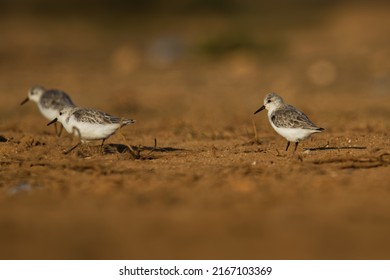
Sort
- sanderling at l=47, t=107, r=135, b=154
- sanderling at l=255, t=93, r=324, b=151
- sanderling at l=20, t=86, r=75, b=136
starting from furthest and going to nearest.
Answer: sanderling at l=20, t=86, r=75, b=136, sanderling at l=47, t=107, r=135, b=154, sanderling at l=255, t=93, r=324, b=151

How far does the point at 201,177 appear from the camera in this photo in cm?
884

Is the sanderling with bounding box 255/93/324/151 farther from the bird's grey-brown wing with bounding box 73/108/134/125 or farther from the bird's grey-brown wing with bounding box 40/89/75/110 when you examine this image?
the bird's grey-brown wing with bounding box 40/89/75/110

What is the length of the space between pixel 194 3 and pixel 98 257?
45.3 metres

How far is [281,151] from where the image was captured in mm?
10727

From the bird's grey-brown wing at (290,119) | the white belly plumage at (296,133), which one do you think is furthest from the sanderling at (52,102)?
the white belly plumage at (296,133)

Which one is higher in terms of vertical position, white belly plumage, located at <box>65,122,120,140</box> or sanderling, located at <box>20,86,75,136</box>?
sanderling, located at <box>20,86,75,136</box>

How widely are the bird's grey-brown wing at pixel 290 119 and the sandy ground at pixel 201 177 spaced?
397 mm

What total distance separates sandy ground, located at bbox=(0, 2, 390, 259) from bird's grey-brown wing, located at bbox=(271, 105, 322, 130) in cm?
40

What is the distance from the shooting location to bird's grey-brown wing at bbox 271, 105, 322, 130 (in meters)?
10.2

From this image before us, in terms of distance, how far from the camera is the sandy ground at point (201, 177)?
6.24 metres

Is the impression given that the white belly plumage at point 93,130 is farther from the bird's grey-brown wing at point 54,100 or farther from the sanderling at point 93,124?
the bird's grey-brown wing at point 54,100

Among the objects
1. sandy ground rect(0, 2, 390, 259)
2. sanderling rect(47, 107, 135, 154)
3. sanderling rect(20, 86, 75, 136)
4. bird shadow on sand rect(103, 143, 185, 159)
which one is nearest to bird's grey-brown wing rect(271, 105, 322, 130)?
sandy ground rect(0, 2, 390, 259)
